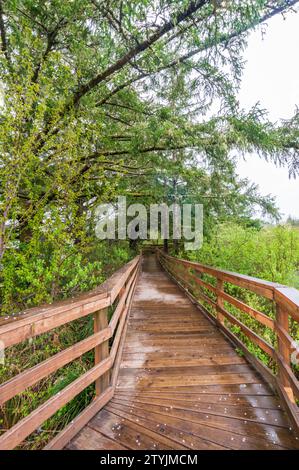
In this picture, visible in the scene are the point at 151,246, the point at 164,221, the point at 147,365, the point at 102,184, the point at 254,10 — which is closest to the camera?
the point at 254,10

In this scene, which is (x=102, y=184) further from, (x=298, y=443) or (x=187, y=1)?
(x=298, y=443)

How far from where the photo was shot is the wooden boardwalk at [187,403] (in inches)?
65.1

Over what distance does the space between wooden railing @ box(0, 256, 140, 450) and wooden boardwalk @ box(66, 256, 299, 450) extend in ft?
0.36

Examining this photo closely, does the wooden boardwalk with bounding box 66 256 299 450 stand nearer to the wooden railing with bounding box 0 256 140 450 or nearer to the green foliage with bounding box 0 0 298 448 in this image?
the wooden railing with bounding box 0 256 140 450

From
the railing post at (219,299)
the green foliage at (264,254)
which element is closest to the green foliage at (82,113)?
the railing post at (219,299)

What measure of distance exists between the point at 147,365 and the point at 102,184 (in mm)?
4035

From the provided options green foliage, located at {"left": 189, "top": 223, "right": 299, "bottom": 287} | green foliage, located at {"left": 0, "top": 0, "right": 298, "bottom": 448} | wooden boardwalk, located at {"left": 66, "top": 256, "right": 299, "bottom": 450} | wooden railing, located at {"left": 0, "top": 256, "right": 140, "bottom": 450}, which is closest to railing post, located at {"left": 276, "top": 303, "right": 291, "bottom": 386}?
wooden boardwalk, located at {"left": 66, "top": 256, "right": 299, "bottom": 450}

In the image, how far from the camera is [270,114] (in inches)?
145

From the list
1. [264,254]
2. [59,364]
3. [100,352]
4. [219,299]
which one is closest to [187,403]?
[100,352]

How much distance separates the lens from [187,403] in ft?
6.80

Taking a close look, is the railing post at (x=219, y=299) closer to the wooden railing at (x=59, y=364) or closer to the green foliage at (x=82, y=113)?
the wooden railing at (x=59, y=364)

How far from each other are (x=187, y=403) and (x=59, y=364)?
126 cm
